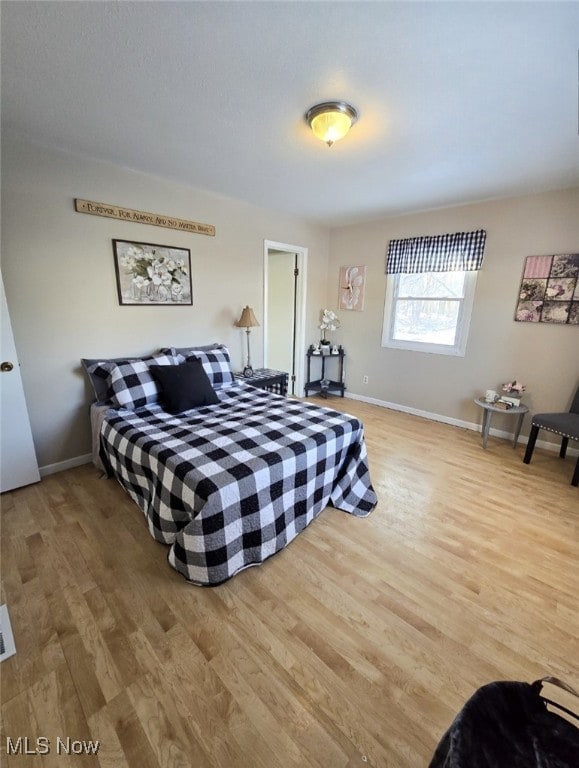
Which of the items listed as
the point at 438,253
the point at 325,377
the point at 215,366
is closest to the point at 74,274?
the point at 215,366

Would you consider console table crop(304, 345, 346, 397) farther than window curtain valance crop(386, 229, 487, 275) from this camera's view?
Yes

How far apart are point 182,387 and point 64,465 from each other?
4.08 ft

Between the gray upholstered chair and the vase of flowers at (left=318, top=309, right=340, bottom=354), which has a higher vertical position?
the vase of flowers at (left=318, top=309, right=340, bottom=354)

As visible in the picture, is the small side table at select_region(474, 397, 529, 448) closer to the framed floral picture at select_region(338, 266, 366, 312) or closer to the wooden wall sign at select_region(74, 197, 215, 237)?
the framed floral picture at select_region(338, 266, 366, 312)

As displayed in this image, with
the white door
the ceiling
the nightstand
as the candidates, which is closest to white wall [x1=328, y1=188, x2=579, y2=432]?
the ceiling

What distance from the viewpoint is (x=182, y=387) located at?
2.46 m

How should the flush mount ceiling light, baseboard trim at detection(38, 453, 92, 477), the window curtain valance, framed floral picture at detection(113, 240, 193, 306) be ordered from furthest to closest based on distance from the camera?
the window curtain valance
framed floral picture at detection(113, 240, 193, 306)
baseboard trim at detection(38, 453, 92, 477)
the flush mount ceiling light

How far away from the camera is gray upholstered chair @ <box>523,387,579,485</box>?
2477 mm

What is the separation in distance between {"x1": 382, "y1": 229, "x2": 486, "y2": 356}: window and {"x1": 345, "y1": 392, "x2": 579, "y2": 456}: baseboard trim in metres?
0.80

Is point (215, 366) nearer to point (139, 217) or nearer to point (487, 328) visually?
point (139, 217)

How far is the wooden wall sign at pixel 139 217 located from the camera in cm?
243

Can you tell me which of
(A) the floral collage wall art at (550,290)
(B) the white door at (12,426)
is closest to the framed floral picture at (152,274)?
(B) the white door at (12,426)

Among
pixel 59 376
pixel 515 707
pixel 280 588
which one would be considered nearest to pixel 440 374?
pixel 280 588

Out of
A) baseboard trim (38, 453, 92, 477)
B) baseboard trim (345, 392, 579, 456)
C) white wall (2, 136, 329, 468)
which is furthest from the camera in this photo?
baseboard trim (345, 392, 579, 456)
